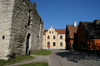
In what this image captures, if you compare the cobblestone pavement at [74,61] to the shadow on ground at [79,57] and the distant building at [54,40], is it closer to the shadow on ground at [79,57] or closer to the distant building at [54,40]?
the shadow on ground at [79,57]

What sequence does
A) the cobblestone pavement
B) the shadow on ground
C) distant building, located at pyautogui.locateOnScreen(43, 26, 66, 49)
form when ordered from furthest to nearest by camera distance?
distant building, located at pyautogui.locateOnScreen(43, 26, 66, 49), the shadow on ground, the cobblestone pavement

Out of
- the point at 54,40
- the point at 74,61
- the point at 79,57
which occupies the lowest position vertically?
the point at 79,57

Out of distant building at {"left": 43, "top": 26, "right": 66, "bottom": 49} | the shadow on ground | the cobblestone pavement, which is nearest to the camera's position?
the cobblestone pavement

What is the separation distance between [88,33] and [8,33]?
47.1 ft

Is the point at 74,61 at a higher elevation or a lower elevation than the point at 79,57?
higher

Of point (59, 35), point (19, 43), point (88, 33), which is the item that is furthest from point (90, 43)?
point (59, 35)

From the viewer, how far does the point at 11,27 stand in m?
6.32

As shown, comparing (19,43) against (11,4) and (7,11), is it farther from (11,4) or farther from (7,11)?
(11,4)

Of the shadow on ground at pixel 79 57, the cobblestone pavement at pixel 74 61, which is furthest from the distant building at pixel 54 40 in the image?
the cobblestone pavement at pixel 74 61

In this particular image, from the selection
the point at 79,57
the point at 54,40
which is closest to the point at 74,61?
the point at 79,57

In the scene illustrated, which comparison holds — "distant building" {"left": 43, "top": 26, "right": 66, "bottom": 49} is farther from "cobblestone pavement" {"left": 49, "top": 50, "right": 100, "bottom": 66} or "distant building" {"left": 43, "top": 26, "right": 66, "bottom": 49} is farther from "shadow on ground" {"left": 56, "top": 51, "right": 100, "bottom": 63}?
"cobblestone pavement" {"left": 49, "top": 50, "right": 100, "bottom": 66}

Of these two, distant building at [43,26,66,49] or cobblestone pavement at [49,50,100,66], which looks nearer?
cobblestone pavement at [49,50,100,66]

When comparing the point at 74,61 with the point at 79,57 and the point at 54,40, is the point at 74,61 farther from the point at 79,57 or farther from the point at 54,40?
the point at 54,40

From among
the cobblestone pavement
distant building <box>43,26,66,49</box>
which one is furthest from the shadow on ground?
distant building <box>43,26,66,49</box>
